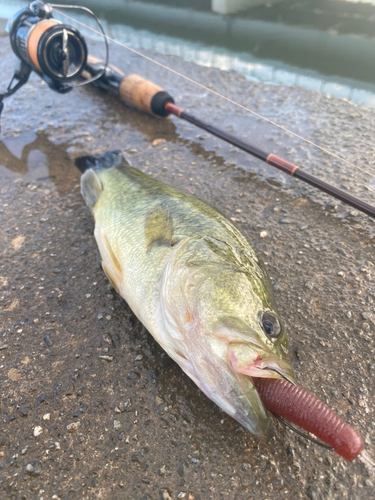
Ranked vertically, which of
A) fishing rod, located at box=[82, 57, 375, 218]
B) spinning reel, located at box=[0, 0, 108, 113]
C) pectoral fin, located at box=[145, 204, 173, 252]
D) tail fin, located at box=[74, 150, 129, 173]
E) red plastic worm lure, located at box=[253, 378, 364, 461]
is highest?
spinning reel, located at box=[0, 0, 108, 113]

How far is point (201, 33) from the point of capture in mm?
8453

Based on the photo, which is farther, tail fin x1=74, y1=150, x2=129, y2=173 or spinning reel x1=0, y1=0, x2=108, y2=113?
spinning reel x1=0, y1=0, x2=108, y2=113

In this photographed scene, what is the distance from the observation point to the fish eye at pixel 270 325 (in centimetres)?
162

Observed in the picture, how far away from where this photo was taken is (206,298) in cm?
170

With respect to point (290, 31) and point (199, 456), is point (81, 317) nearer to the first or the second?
point (199, 456)

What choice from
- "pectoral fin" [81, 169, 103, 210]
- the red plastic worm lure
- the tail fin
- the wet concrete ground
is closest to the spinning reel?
the wet concrete ground

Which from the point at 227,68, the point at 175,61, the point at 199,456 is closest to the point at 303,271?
the point at 199,456

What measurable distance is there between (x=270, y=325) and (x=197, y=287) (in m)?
0.39

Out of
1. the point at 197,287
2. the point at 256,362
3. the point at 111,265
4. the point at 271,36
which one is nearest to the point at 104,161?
the point at 111,265

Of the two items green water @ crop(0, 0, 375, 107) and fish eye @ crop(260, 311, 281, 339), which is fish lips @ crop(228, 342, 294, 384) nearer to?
fish eye @ crop(260, 311, 281, 339)

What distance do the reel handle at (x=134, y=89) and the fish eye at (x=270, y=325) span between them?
3.36 metres

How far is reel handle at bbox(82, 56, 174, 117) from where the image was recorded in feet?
14.1

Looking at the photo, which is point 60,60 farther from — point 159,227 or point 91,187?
point 159,227

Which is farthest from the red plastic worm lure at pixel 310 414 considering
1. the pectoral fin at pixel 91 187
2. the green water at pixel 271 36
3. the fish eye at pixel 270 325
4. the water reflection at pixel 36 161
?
the green water at pixel 271 36
